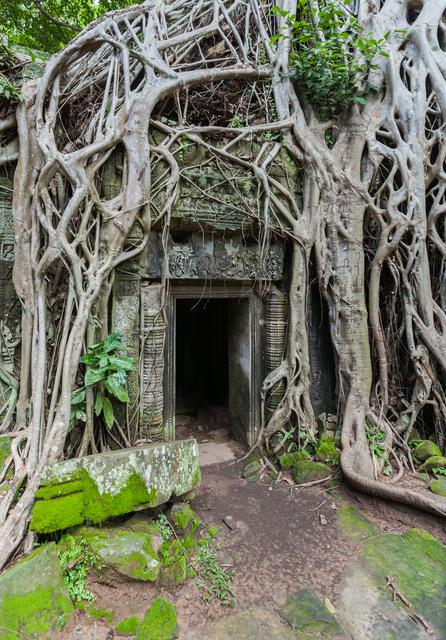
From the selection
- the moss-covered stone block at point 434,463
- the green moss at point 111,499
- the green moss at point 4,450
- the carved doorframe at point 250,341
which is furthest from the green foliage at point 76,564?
the moss-covered stone block at point 434,463

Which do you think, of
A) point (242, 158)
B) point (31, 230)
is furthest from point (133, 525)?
point (242, 158)

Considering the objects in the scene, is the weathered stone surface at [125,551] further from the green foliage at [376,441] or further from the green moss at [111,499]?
the green foliage at [376,441]

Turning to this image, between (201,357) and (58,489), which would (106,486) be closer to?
(58,489)

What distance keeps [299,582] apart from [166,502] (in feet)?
3.21

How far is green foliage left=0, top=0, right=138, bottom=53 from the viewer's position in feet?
16.4

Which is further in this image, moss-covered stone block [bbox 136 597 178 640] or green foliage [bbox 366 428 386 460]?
green foliage [bbox 366 428 386 460]

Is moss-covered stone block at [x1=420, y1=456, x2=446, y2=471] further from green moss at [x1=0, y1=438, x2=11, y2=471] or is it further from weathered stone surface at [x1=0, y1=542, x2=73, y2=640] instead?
green moss at [x1=0, y1=438, x2=11, y2=471]

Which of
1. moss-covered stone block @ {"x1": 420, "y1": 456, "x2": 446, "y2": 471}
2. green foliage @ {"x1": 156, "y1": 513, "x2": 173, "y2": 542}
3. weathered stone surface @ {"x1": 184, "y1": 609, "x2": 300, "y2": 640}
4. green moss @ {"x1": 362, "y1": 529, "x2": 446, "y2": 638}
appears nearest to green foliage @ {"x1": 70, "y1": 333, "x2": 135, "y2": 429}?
green foliage @ {"x1": 156, "y1": 513, "x2": 173, "y2": 542}

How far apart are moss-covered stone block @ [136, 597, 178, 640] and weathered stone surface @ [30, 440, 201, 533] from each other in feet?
1.69

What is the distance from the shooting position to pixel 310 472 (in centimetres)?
324

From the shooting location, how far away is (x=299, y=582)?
7.14ft

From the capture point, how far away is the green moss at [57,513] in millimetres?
1916

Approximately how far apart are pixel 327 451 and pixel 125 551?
208cm

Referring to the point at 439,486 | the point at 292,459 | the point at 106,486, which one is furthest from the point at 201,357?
the point at 106,486
